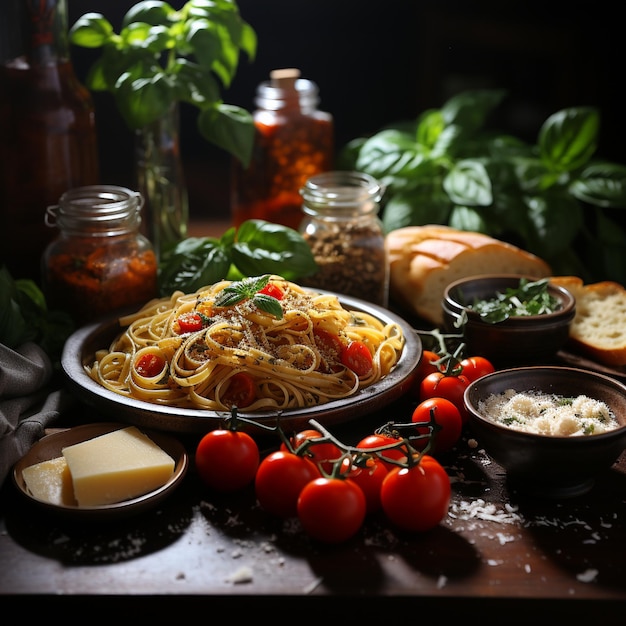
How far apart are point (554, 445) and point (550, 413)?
16 centimetres

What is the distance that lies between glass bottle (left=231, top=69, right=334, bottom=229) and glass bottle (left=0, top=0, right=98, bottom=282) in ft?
1.96

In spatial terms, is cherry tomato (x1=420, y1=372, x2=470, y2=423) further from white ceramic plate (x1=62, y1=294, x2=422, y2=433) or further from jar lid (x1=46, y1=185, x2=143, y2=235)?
jar lid (x1=46, y1=185, x2=143, y2=235)

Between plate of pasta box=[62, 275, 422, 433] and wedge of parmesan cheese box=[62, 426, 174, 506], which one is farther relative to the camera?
plate of pasta box=[62, 275, 422, 433]

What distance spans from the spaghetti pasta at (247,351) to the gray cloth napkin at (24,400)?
112 millimetres

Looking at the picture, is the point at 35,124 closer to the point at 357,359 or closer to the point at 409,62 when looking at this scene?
the point at 357,359

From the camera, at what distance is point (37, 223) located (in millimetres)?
2686

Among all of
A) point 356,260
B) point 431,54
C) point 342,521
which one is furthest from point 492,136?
point 342,521

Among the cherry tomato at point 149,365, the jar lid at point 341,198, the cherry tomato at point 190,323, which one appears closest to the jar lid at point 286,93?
the jar lid at point 341,198

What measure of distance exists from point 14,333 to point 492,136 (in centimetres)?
217

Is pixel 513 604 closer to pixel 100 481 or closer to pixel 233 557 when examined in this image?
pixel 233 557

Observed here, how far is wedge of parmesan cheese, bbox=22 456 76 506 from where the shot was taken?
1.71 meters

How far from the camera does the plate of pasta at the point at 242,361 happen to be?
1.90 m

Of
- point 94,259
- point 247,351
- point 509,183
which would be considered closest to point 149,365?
point 247,351

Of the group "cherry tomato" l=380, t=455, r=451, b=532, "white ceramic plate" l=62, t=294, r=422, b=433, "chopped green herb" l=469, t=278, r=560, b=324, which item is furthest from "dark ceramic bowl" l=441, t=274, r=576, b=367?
"cherry tomato" l=380, t=455, r=451, b=532
